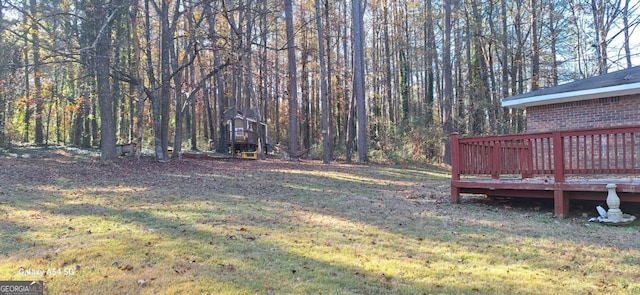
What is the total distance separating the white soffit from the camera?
9.01 meters

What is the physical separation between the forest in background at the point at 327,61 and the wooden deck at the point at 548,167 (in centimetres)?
881

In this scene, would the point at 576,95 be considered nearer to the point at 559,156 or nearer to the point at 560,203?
the point at 559,156

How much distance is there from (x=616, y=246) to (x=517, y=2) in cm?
2048

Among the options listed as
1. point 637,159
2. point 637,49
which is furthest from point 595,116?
point 637,49

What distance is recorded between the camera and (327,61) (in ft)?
83.3

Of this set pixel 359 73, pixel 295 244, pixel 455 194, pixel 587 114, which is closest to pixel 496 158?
pixel 455 194

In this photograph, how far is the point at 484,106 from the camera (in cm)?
2239

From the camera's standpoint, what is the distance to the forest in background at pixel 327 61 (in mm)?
A: 14703

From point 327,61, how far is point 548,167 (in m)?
19.4

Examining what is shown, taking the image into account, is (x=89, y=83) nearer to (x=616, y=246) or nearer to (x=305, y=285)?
(x=305, y=285)

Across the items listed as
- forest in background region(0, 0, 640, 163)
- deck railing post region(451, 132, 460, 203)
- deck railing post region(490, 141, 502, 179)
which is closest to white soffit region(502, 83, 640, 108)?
deck railing post region(490, 141, 502, 179)

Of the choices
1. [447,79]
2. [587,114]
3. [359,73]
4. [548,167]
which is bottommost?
[548,167]

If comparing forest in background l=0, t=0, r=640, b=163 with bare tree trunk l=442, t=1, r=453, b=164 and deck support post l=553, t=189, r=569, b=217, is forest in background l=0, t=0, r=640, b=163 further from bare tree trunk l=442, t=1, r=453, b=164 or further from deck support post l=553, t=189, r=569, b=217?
deck support post l=553, t=189, r=569, b=217

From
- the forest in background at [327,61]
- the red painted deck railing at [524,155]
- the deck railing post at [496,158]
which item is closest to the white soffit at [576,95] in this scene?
the red painted deck railing at [524,155]
